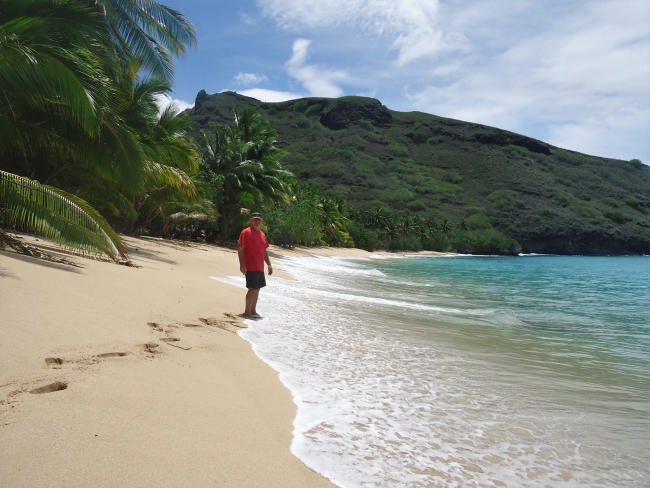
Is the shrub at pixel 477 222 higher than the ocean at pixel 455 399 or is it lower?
higher

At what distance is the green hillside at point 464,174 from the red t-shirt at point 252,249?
9983 centimetres

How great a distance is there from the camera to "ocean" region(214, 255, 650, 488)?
2740 millimetres

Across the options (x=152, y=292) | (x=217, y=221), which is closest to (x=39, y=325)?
(x=152, y=292)

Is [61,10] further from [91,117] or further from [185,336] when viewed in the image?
[185,336]

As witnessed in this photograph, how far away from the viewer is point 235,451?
8.18 feet

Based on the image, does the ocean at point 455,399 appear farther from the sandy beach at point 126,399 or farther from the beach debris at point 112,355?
the beach debris at point 112,355

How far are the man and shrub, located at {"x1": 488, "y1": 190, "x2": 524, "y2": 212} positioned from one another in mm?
117247

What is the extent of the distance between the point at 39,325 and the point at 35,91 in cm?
470

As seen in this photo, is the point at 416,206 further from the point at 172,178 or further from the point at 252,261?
the point at 252,261

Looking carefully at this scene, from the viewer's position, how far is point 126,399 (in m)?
2.82

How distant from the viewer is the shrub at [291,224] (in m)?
37.6

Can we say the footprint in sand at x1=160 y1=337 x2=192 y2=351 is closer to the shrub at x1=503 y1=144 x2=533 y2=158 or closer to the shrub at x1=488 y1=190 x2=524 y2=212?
the shrub at x1=488 y1=190 x2=524 y2=212

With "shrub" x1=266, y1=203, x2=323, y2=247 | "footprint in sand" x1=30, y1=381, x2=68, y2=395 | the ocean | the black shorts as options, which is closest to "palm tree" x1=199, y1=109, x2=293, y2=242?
"shrub" x1=266, y1=203, x2=323, y2=247

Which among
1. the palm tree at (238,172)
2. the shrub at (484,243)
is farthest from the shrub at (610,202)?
the palm tree at (238,172)
